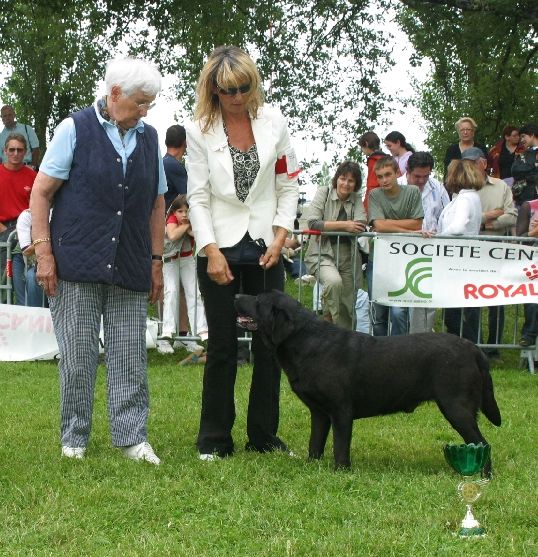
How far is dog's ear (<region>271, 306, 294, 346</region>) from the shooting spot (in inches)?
201

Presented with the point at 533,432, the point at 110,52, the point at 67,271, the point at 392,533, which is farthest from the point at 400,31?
the point at 392,533

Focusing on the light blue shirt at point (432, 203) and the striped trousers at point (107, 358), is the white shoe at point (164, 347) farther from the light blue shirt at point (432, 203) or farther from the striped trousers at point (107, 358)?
the striped trousers at point (107, 358)

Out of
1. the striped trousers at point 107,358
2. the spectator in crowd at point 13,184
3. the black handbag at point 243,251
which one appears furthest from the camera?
the spectator in crowd at point 13,184

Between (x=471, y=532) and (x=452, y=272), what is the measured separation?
5336 millimetres

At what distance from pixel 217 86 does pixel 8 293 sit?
19.2 feet

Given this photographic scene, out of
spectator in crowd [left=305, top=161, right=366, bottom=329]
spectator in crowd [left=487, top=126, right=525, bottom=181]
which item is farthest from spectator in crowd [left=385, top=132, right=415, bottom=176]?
spectator in crowd [left=305, top=161, right=366, bottom=329]

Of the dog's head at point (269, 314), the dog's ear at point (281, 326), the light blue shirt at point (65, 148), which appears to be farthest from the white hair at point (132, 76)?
the dog's ear at point (281, 326)

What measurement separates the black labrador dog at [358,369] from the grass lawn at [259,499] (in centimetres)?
31

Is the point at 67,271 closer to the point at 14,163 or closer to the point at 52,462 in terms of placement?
the point at 52,462

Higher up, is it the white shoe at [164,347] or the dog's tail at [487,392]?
the dog's tail at [487,392]

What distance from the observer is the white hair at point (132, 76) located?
4.95 meters

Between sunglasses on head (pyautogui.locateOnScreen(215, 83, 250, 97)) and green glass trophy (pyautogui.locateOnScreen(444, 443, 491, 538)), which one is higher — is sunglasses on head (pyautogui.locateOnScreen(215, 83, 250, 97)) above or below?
above

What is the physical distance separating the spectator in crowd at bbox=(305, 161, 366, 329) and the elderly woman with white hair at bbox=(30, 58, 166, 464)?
13.3ft

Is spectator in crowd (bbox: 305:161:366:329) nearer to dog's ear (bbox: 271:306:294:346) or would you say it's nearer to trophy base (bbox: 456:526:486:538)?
dog's ear (bbox: 271:306:294:346)
